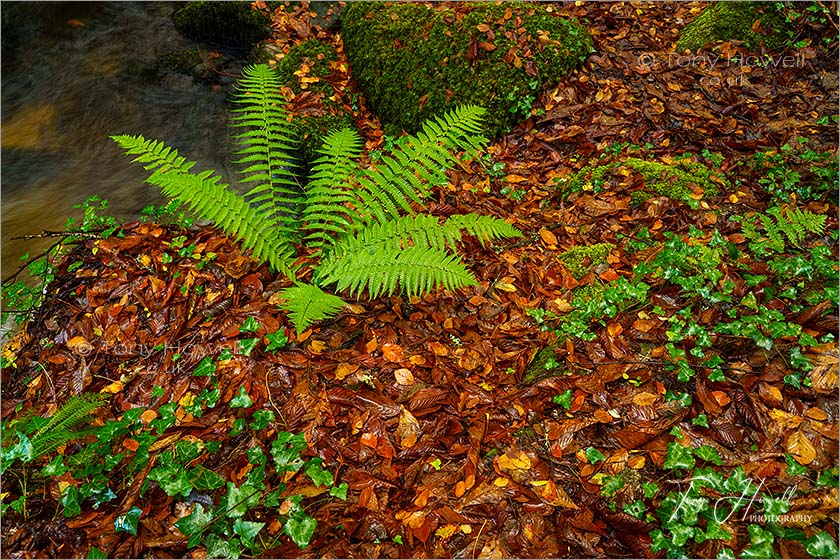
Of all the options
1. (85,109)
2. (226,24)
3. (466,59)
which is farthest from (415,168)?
(85,109)

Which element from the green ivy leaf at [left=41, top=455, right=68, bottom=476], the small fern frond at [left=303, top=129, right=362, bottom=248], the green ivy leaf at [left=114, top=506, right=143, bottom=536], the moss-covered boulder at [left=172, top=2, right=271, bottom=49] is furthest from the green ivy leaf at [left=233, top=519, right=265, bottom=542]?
the moss-covered boulder at [left=172, top=2, right=271, bottom=49]

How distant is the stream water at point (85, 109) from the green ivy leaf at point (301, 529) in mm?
3306

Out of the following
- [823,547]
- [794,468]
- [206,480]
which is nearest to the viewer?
[823,547]

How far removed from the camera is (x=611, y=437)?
2.33m

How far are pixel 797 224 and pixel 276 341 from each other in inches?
126

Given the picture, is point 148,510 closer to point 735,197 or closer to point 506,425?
point 506,425

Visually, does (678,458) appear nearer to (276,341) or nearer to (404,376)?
(404,376)

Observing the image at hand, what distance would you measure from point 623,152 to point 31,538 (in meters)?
4.43

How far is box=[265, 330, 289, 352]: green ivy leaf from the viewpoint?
2812 millimetres

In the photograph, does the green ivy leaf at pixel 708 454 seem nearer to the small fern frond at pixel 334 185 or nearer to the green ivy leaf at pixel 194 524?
the green ivy leaf at pixel 194 524

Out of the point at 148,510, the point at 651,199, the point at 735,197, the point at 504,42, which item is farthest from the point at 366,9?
the point at 148,510

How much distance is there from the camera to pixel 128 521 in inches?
84.9

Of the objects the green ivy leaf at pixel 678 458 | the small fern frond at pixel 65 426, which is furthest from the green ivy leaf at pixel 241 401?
the green ivy leaf at pixel 678 458

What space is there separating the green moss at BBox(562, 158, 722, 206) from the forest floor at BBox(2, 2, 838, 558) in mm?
35
